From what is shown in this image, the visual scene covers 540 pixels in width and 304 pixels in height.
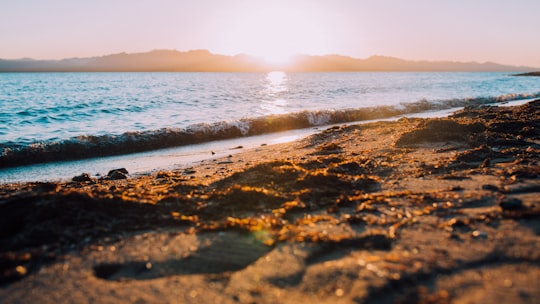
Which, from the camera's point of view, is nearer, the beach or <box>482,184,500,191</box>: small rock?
the beach

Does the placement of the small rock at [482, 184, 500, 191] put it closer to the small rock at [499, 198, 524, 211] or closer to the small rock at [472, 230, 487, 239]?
the small rock at [499, 198, 524, 211]

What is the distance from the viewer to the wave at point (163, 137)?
32.0ft

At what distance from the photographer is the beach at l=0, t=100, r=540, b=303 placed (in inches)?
88.4

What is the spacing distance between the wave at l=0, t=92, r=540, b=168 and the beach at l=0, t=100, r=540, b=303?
21.1 ft

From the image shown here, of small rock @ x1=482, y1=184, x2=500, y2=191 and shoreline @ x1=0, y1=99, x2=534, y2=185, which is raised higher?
small rock @ x1=482, y1=184, x2=500, y2=191

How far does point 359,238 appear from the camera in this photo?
9.60 feet

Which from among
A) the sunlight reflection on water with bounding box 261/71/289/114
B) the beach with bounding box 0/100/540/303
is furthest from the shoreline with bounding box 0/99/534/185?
the sunlight reflection on water with bounding box 261/71/289/114

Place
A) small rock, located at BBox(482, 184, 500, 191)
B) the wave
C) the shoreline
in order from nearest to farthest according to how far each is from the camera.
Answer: small rock, located at BBox(482, 184, 500, 191), the shoreline, the wave

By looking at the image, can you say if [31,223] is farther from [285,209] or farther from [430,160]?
[430,160]

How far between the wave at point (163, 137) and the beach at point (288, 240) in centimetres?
642

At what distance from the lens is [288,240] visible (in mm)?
2939

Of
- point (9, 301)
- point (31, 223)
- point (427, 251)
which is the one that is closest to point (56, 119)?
point (31, 223)

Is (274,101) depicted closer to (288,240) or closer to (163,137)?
(163,137)

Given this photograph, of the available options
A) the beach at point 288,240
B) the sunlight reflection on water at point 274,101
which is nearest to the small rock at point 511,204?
the beach at point 288,240
